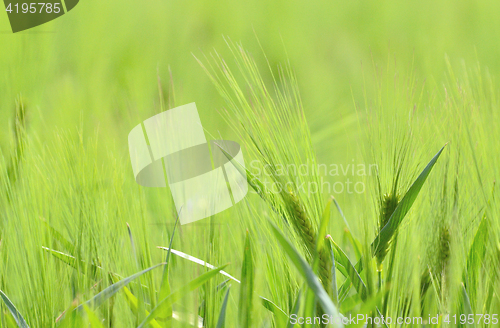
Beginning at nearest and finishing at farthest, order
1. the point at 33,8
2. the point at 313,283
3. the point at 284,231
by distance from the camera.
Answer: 1. the point at 313,283
2. the point at 284,231
3. the point at 33,8

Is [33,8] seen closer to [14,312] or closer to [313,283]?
[14,312]

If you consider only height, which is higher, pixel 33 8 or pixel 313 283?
pixel 33 8

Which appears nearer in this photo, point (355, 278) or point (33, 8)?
point (355, 278)

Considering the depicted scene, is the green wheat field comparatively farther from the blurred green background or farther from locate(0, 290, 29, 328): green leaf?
the blurred green background

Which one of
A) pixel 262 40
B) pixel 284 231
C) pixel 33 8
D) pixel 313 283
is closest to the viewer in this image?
pixel 313 283

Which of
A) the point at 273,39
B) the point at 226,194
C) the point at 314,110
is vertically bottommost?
the point at 226,194

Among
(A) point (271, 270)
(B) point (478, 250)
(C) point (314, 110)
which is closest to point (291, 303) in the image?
(A) point (271, 270)

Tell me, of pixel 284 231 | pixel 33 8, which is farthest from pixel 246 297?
pixel 33 8

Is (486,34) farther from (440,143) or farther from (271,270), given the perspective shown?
(271,270)

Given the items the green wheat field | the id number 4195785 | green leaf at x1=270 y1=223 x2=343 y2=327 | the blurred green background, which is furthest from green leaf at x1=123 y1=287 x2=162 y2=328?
the id number 4195785

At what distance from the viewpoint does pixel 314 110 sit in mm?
1024

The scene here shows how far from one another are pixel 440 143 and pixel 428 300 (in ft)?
0.55

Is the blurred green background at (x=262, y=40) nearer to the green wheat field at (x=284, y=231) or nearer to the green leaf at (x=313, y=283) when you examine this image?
the green wheat field at (x=284, y=231)

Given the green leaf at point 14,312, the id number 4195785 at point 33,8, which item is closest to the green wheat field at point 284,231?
the green leaf at point 14,312
